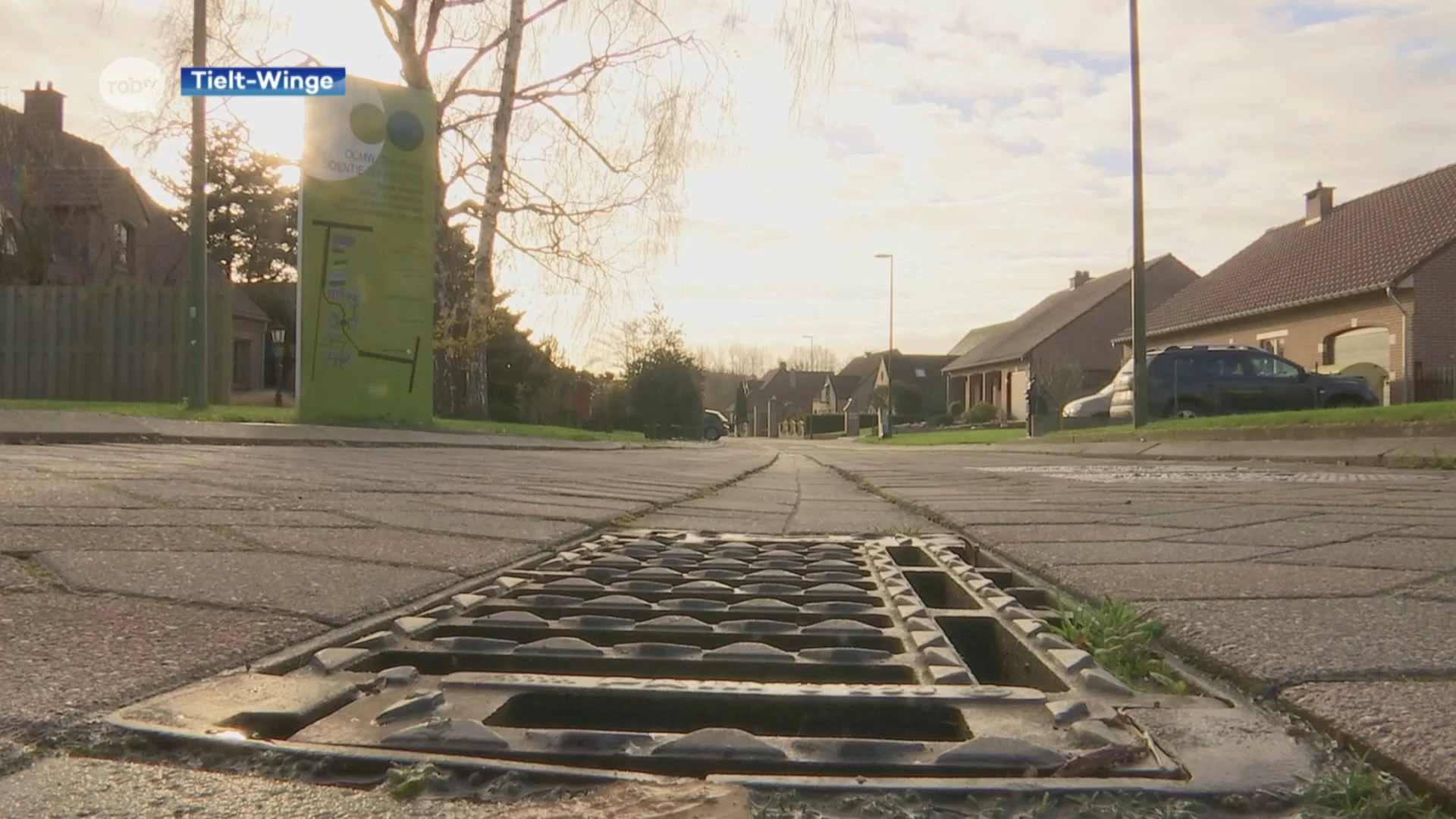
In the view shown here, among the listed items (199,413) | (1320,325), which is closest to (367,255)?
(199,413)

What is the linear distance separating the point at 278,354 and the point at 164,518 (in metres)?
30.0

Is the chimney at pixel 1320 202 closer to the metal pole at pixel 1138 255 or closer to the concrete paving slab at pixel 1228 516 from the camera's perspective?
the metal pole at pixel 1138 255

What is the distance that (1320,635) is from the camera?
1740 mm

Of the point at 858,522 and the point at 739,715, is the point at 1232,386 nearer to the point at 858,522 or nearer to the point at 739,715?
the point at 858,522

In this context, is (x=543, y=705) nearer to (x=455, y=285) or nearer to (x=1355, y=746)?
(x=1355, y=746)

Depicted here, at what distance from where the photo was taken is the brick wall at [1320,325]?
2438 cm

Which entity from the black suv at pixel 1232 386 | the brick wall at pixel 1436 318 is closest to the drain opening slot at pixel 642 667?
the black suv at pixel 1232 386

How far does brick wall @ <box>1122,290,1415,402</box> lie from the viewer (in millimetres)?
24375

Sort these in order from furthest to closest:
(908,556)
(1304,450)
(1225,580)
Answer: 1. (1304,450)
2. (908,556)
3. (1225,580)

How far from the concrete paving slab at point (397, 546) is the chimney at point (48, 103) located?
3173 cm

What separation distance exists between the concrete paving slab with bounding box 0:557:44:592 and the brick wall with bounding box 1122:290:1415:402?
24811 mm

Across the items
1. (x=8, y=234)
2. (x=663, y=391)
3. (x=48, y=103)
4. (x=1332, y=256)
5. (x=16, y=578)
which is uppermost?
(x=48, y=103)

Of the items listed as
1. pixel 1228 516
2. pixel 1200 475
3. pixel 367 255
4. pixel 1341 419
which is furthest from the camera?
pixel 367 255

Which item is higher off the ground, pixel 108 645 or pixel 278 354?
pixel 278 354
